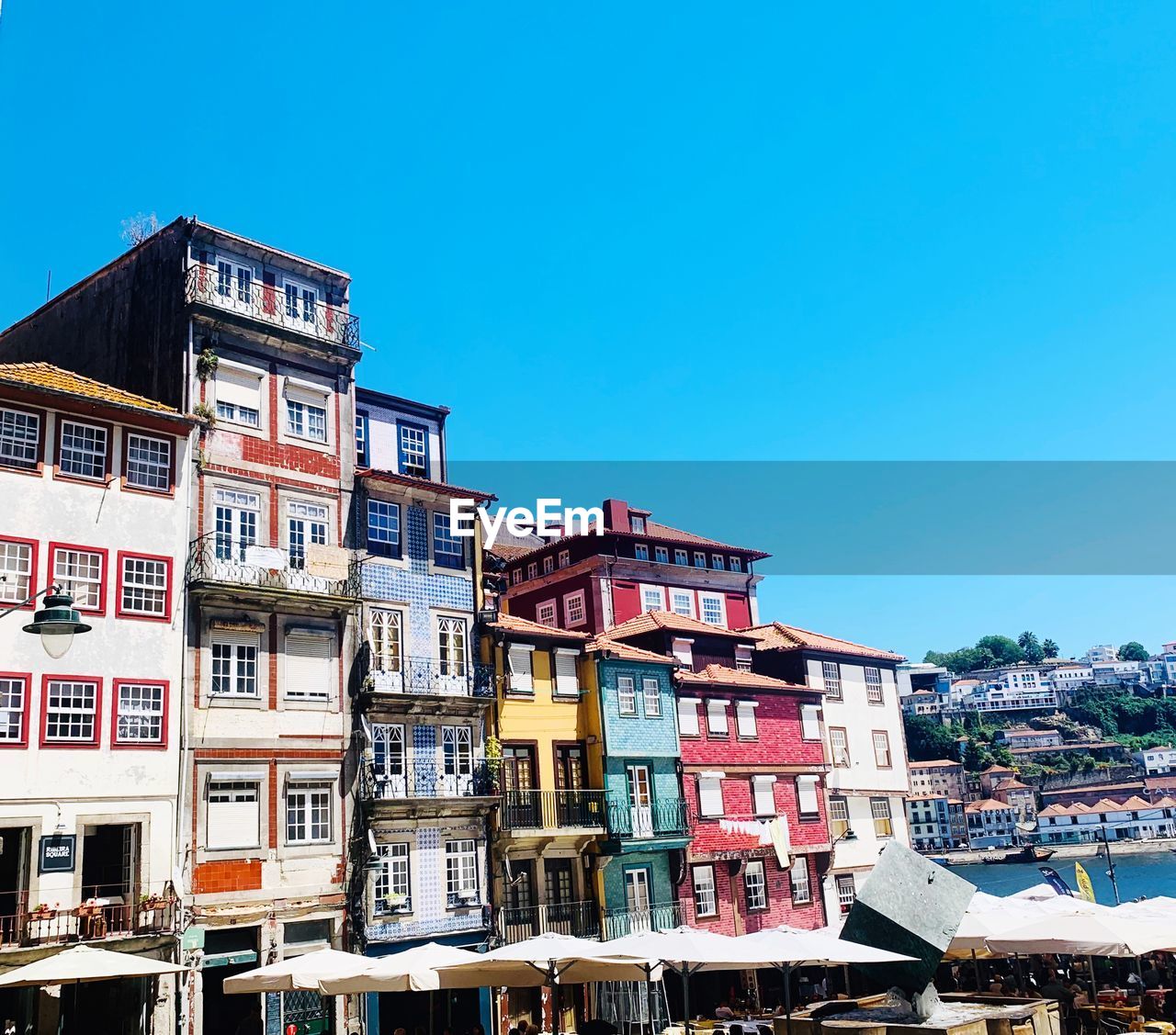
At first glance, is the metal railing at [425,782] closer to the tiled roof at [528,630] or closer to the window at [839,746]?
the tiled roof at [528,630]

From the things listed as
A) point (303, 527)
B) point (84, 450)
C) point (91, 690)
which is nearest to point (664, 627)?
point (303, 527)

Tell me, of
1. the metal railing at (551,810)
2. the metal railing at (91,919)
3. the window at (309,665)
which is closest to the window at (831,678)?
the metal railing at (551,810)

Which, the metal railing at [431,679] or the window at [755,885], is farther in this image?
the window at [755,885]

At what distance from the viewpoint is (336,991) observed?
23.7 m

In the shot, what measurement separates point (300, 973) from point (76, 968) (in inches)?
157

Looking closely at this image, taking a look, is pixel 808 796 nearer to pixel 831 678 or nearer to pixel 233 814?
pixel 831 678

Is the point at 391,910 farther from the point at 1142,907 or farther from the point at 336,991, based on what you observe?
the point at 1142,907

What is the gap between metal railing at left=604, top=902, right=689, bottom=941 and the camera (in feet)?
133

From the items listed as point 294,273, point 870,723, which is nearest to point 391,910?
point 294,273

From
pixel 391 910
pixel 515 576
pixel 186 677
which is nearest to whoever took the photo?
pixel 186 677

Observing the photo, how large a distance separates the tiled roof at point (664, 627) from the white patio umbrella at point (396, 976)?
2487cm

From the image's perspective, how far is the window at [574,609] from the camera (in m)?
59.5

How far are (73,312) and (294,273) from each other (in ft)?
26.4

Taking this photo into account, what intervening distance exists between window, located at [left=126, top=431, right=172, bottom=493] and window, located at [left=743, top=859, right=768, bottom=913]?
85.5 feet
